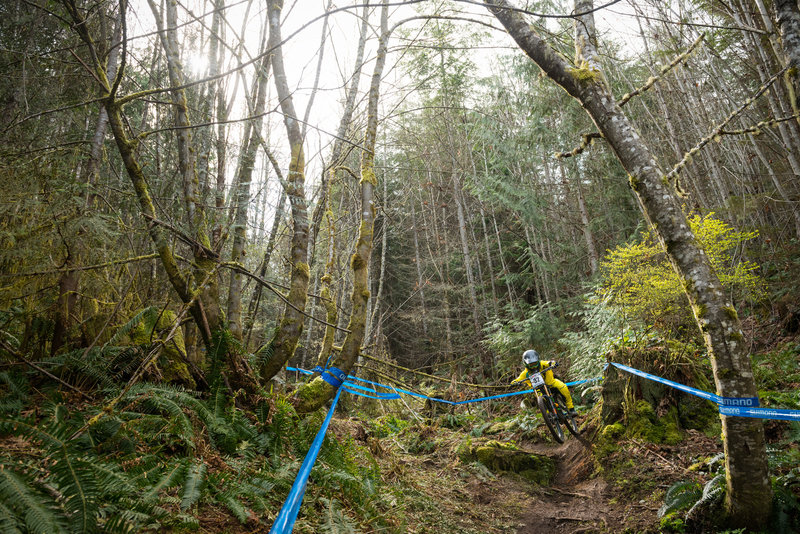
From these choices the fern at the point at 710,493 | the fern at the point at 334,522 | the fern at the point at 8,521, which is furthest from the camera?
the fern at the point at 710,493

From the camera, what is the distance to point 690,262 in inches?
134

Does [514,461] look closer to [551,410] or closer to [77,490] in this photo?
[551,410]

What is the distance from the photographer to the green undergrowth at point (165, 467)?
58.2 inches

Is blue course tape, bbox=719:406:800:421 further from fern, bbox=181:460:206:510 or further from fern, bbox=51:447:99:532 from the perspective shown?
fern, bbox=51:447:99:532

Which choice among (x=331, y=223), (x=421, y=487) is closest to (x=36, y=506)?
(x=421, y=487)

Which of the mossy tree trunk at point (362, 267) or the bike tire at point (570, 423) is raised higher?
the mossy tree trunk at point (362, 267)

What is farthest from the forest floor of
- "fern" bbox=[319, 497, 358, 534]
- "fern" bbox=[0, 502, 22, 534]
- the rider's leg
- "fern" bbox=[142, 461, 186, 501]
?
"fern" bbox=[0, 502, 22, 534]

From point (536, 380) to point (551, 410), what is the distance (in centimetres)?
52

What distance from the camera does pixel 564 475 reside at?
20.5 feet

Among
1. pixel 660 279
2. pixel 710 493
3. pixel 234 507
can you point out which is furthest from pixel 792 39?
pixel 234 507

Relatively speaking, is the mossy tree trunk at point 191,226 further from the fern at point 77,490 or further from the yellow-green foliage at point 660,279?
the yellow-green foliage at point 660,279

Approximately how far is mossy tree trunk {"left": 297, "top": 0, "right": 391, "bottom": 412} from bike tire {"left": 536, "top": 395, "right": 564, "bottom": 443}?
141 inches

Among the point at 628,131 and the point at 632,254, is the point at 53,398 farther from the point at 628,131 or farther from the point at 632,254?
the point at 632,254

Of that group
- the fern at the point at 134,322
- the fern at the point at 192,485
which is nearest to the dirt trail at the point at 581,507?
the fern at the point at 192,485
